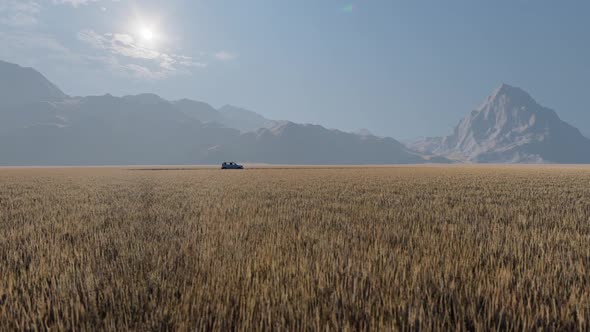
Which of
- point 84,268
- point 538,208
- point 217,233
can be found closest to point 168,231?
point 217,233

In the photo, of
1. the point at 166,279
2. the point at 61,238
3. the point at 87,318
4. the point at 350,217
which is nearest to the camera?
the point at 87,318

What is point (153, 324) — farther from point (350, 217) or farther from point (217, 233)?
point (350, 217)

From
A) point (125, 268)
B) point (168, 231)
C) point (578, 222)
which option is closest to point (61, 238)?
point (168, 231)

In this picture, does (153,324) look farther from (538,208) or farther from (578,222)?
(538,208)

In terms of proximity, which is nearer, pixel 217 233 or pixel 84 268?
pixel 84 268

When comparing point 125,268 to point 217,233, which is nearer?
point 125,268

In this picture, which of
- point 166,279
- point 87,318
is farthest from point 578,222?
point 87,318

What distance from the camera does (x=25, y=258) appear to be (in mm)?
4215

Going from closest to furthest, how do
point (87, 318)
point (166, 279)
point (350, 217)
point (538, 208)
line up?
point (87, 318), point (166, 279), point (350, 217), point (538, 208)

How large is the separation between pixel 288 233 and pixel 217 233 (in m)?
1.24

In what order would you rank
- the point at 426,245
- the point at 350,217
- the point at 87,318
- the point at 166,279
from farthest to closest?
1. the point at 350,217
2. the point at 426,245
3. the point at 166,279
4. the point at 87,318

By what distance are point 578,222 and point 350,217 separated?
15.9 feet

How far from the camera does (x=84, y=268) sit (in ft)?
11.9

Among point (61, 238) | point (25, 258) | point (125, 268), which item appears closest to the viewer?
point (125, 268)
